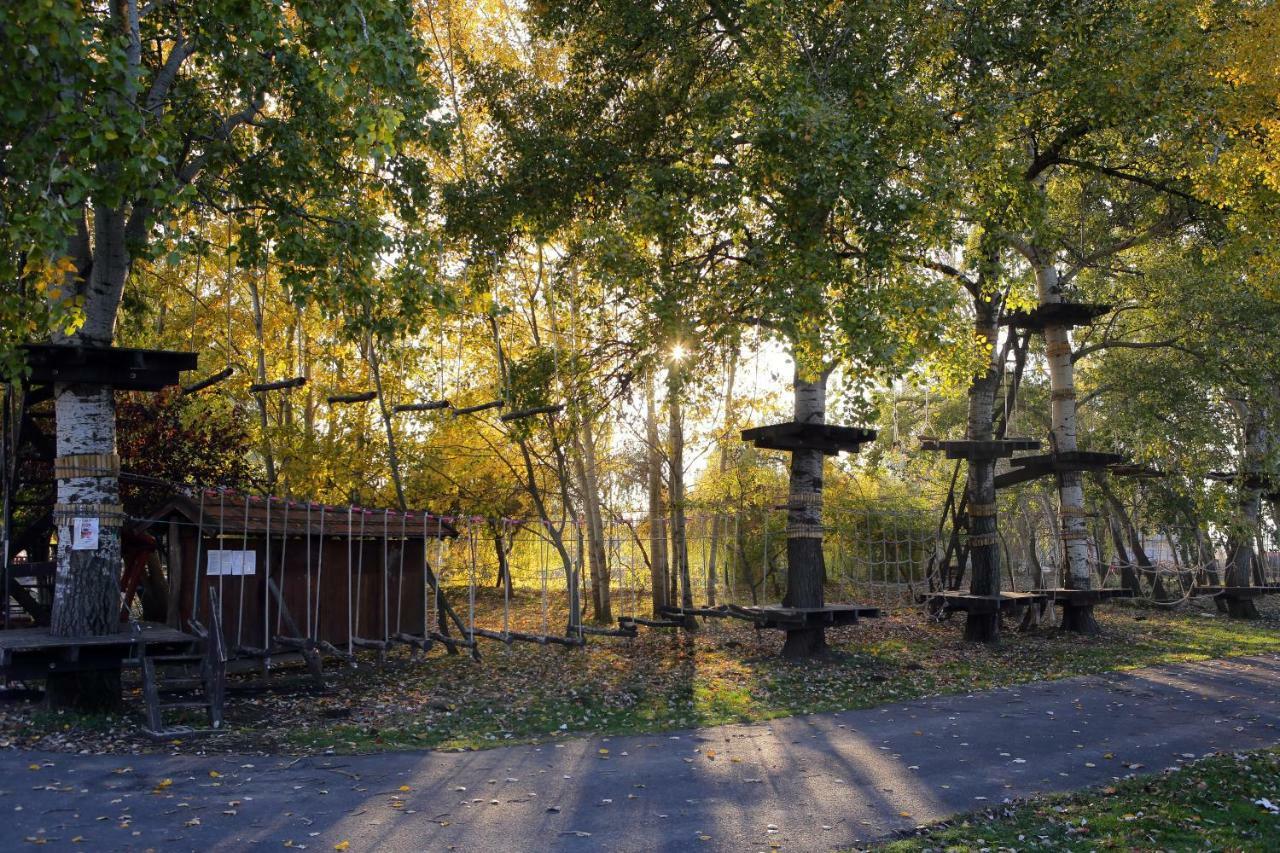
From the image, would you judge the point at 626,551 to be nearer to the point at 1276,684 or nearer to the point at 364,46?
the point at 1276,684

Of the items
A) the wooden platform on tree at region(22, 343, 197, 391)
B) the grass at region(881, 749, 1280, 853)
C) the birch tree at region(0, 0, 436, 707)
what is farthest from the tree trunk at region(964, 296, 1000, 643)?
the wooden platform on tree at region(22, 343, 197, 391)

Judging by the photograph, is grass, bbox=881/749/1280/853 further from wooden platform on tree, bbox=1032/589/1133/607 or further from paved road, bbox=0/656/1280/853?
wooden platform on tree, bbox=1032/589/1133/607

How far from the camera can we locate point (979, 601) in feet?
56.2

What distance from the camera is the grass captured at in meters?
6.29

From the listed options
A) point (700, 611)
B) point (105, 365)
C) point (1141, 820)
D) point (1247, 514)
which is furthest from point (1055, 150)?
point (105, 365)

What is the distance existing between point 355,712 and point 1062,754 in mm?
6802

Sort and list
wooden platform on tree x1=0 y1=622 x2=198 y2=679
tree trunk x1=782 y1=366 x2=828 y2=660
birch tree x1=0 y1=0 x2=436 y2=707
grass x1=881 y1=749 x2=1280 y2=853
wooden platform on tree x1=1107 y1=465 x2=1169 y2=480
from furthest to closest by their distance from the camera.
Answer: wooden platform on tree x1=1107 y1=465 x2=1169 y2=480
tree trunk x1=782 y1=366 x2=828 y2=660
wooden platform on tree x1=0 y1=622 x2=198 y2=679
birch tree x1=0 y1=0 x2=436 y2=707
grass x1=881 y1=749 x2=1280 y2=853

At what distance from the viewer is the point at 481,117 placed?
738 inches

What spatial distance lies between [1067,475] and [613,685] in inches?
407

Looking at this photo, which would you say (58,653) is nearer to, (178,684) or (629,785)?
(178,684)

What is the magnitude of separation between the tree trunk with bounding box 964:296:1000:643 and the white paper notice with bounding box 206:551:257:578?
11.4m

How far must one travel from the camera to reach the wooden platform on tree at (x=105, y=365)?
1005 cm

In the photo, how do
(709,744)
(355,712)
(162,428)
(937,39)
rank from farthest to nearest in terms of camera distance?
(162,428)
(937,39)
(355,712)
(709,744)

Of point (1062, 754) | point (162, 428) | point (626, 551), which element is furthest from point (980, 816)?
point (626, 551)
